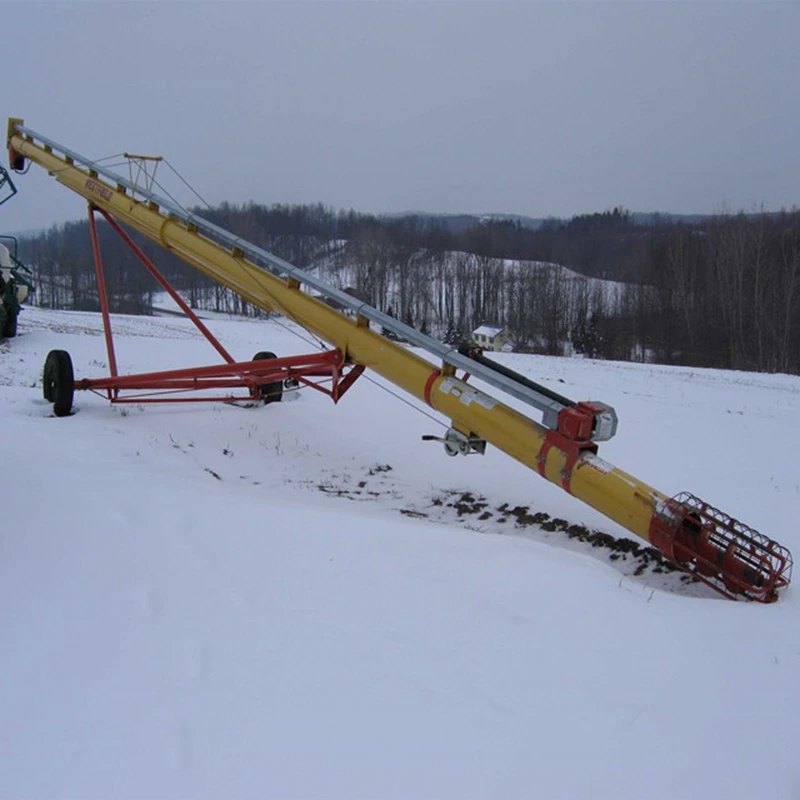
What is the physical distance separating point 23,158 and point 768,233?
179 feet

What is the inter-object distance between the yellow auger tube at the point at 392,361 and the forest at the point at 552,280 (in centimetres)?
2608

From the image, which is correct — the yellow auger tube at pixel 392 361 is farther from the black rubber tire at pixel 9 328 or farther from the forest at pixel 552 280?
the forest at pixel 552 280

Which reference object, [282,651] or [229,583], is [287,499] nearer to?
[229,583]

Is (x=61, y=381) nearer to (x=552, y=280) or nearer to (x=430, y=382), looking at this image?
(x=430, y=382)

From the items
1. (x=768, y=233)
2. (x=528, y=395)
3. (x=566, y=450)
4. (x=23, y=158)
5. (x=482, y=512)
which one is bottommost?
(x=482, y=512)

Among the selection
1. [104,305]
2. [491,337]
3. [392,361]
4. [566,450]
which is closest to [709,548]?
[566,450]

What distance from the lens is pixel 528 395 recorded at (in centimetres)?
534

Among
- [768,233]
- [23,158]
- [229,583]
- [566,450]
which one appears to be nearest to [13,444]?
[229,583]

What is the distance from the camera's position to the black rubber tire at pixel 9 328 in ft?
49.7

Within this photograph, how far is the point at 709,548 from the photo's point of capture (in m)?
4.67

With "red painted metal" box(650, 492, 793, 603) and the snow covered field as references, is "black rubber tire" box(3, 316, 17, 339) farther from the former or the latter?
"red painted metal" box(650, 492, 793, 603)

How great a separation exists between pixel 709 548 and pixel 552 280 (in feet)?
209

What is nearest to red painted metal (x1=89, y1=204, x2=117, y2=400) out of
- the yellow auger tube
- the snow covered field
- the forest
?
the yellow auger tube

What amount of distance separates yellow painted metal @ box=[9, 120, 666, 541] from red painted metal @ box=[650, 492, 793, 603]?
15 centimetres
